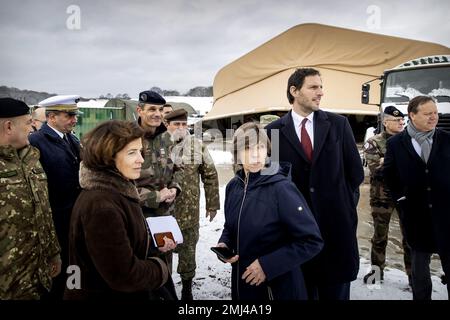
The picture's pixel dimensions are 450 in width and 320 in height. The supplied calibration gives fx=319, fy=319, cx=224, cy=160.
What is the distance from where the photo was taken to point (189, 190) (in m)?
3.49

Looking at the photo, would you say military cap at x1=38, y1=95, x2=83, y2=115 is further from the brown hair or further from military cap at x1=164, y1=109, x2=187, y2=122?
the brown hair

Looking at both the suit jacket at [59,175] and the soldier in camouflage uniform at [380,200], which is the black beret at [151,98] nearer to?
the suit jacket at [59,175]

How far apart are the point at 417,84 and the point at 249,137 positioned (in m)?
6.77

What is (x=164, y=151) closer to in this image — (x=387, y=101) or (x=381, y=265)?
(x=381, y=265)

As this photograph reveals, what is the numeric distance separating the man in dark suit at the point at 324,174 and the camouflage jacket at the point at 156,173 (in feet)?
3.40

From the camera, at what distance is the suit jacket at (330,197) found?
2.14 metres

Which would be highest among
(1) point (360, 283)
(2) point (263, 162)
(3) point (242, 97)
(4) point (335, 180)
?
(3) point (242, 97)

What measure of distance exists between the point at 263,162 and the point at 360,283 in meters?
2.30

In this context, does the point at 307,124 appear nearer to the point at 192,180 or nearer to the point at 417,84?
the point at 192,180

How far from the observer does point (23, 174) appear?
1984 millimetres

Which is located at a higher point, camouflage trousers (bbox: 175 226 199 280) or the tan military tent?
the tan military tent

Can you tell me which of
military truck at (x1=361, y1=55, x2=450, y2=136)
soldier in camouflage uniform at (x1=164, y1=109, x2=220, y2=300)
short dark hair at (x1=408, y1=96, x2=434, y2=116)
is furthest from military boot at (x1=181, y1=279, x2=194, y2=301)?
military truck at (x1=361, y1=55, x2=450, y2=136)

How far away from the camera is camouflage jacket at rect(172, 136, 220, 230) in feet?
11.1
